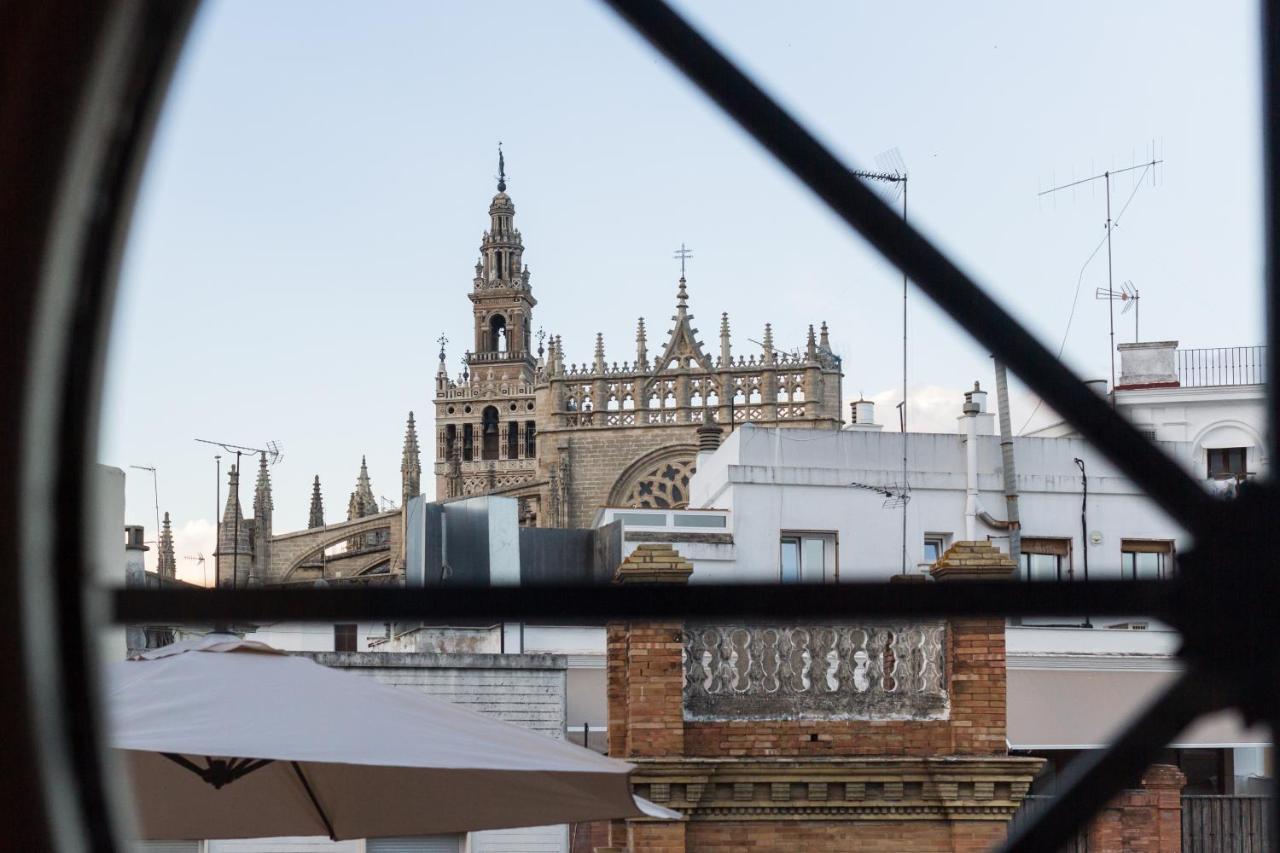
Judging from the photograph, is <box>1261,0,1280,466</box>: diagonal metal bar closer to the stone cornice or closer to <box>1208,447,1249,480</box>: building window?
the stone cornice

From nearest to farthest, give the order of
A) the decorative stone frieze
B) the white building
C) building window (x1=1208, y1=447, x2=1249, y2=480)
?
the decorative stone frieze → the white building → building window (x1=1208, y1=447, x2=1249, y2=480)

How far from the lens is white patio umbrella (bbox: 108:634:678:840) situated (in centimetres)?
567

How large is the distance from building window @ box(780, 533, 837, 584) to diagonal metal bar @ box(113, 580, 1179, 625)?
908 inches

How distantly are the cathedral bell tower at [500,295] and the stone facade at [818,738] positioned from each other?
68.3m

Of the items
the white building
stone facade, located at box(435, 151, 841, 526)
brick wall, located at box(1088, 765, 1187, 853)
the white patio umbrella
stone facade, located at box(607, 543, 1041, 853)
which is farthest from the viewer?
stone facade, located at box(435, 151, 841, 526)

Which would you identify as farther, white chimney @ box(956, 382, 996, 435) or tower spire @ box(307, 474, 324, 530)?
tower spire @ box(307, 474, 324, 530)

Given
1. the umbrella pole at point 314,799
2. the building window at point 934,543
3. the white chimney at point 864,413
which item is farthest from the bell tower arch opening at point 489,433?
the umbrella pole at point 314,799

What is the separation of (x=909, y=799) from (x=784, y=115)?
46.5 ft

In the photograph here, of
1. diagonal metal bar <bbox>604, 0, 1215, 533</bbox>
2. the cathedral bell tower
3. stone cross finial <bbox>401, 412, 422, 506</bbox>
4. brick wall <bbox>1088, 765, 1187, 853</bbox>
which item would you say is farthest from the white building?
the cathedral bell tower

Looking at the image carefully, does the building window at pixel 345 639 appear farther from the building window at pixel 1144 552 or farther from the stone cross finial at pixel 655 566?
the stone cross finial at pixel 655 566

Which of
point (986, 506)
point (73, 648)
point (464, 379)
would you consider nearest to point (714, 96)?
point (73, 648)

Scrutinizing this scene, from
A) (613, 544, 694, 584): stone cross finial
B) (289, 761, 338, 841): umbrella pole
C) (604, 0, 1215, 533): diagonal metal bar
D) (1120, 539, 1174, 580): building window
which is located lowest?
(289, 761, 338, 841): umbrella pole

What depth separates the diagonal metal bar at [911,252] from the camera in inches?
34.8

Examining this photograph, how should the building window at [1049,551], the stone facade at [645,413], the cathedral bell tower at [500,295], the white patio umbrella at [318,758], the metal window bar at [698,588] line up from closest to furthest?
the metal window bar at [698,588] < the white patio umbrella at [318,758] < the building window at [1049,551] < the stone facade at [645,413] < the cathedral bell tower at [500,295]
